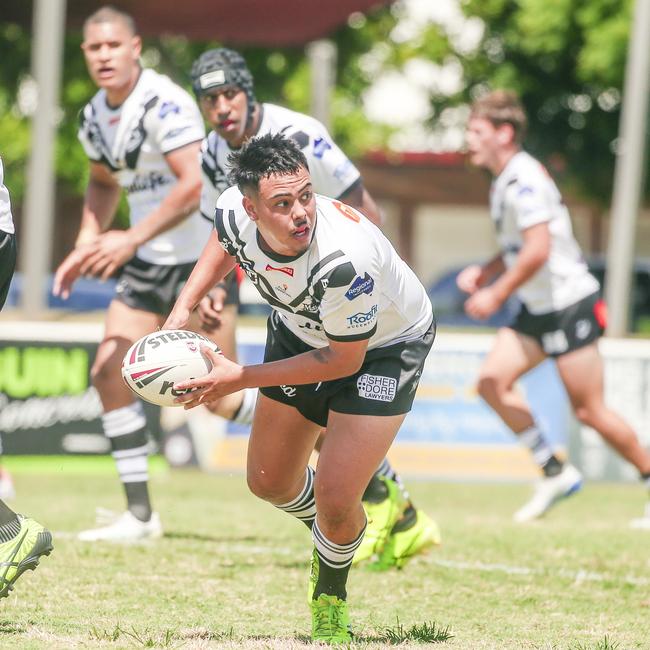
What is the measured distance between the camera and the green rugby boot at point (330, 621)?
15.4 feet

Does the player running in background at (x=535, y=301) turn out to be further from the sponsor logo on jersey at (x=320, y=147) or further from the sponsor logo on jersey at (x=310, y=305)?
the sponsor logo on jersey at (x=310, y=305)

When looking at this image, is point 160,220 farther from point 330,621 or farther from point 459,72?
point 459,72

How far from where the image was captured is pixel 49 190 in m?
12.3

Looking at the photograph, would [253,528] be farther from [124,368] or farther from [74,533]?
[124,368]

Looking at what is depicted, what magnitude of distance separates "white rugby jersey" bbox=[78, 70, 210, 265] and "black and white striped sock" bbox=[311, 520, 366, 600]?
2494mm

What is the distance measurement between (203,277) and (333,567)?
1.24 metres

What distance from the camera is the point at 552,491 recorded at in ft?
28.8

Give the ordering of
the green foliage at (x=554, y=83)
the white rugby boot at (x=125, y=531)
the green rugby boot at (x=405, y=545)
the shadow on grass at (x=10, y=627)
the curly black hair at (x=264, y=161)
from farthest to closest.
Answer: the green foliage at (x=554, y=83) → the white rugby boot at (x=125, y=531) → the green rugby boot at (x=405, y=545) → the shadow on grass at (x=10, y=627) → the curly black hair at (x=264, y=161)

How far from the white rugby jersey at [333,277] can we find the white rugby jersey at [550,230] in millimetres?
3524

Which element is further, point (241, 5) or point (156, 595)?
point (241, 5)

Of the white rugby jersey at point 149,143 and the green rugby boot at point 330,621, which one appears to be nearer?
the green rugby boot at point 330,621

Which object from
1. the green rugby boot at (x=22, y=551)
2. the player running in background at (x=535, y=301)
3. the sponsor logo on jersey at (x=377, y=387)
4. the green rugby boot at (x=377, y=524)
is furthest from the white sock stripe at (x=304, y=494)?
the player running in background at (x=535, y=301)

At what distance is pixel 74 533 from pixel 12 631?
8.42 ft

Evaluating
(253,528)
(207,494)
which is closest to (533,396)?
(207,494)
